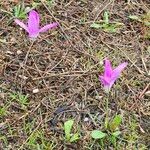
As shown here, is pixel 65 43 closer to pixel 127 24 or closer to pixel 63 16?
pixel 63 16

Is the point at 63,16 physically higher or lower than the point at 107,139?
higher

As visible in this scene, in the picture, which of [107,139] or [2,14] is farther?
[2,14]

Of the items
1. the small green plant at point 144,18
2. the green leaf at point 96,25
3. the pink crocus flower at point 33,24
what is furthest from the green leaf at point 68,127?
the small green plant at point 144,18

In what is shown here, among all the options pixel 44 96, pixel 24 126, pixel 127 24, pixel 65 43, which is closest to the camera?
pixel 24 126

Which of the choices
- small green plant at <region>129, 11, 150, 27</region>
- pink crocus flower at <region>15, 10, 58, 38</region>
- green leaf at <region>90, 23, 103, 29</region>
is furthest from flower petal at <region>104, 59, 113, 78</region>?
small green plant at <region>129, 11, 150, 27</region>

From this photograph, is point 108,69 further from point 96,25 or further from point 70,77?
point 96,25

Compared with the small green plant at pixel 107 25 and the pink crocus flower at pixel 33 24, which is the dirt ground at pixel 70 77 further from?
the pink crocus flower at pixel 33 24

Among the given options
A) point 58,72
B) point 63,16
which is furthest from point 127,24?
point 58,72

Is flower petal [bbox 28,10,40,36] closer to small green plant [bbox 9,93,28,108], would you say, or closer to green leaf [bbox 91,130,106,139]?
small green plant [bbox 9,93,28,108]
